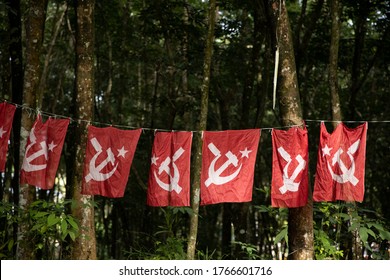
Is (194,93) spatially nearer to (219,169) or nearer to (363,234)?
(219,169)

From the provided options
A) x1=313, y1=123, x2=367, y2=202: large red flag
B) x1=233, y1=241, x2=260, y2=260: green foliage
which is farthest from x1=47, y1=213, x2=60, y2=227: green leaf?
x1=313, y1=123, x2=367, y2=202: large red flag

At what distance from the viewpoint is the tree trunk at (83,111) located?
266 inches

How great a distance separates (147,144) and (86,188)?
6.74 m

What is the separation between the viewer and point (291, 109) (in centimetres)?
632

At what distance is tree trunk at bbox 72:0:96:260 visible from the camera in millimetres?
6754

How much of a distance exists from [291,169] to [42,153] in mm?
3158

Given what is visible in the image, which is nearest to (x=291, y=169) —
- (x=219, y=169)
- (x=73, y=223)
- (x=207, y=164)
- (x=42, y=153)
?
(x=219, y=169)

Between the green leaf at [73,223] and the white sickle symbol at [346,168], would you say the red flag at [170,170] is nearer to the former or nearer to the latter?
the green leaf at [73,223]

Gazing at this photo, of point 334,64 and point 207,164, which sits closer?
point 207,164

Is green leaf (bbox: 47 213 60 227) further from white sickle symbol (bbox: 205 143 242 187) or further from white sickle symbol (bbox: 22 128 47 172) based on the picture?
white sickle symbol (bbox: 205 143 242 187)

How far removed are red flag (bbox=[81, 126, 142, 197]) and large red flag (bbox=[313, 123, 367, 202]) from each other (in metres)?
2.42

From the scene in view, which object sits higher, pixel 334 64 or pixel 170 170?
pixel 334 64
